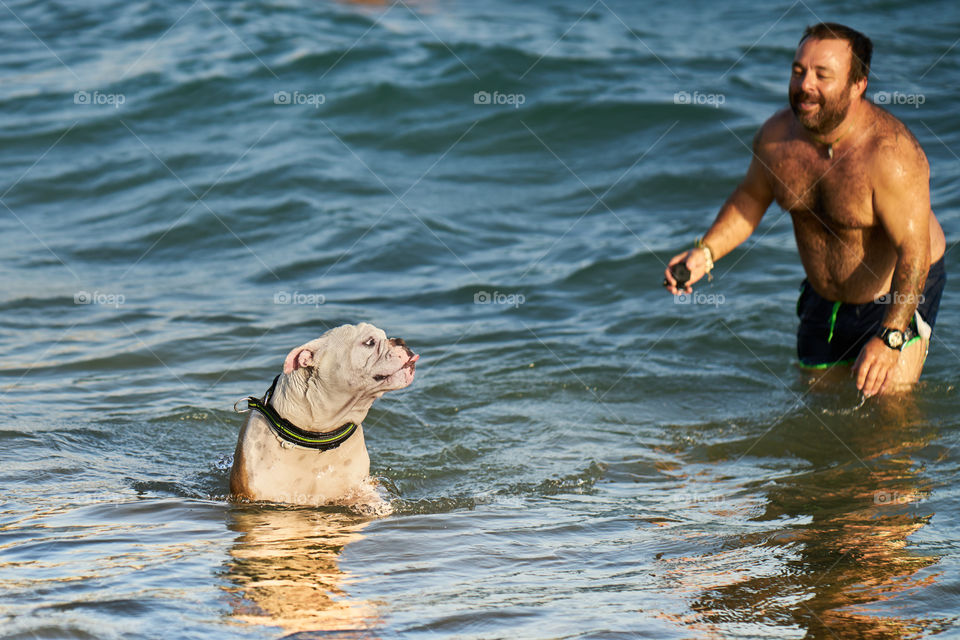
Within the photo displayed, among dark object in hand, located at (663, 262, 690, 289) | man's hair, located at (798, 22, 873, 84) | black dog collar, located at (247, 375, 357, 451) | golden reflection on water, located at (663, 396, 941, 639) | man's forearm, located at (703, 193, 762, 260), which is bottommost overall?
golden reflection on water, located at (663, 396, 941, 639)

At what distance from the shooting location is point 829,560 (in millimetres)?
4551

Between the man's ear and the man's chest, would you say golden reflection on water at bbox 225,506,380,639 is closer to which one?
the man's chest

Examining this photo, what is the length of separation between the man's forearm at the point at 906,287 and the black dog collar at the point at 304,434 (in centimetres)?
300

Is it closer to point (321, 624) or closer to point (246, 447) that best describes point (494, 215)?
point (246, 447)

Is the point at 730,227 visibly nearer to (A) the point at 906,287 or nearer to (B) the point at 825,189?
(B) the point at 825,189

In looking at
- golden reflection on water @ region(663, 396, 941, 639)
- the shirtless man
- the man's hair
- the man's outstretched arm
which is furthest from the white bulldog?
the man's hair

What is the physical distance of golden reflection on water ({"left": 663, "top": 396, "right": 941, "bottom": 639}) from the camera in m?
3.98

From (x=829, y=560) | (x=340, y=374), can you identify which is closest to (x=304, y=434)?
(x=340, y=374)

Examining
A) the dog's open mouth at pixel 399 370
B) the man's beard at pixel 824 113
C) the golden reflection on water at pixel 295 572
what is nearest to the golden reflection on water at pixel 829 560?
the golden reflection on water at pixel 295 572

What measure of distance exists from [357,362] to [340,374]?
0.10 meters

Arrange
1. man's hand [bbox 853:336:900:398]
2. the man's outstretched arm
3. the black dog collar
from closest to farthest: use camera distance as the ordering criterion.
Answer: the black dog collar
man's hand [bbox 853:336:900:398]
the man's outstretched arm

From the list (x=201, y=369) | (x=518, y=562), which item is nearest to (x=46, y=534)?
(x=518, y=562)

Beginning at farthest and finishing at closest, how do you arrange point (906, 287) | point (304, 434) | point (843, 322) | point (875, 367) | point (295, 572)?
point (843, 322) < point (906, 287) < point (875, 367) < point (304, 434) < point (295, 572)

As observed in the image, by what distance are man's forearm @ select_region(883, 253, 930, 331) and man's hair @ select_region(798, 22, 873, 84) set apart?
3.44 ft
